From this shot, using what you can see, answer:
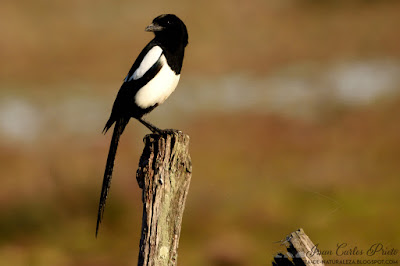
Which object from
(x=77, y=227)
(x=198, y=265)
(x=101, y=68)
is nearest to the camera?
(x=198, y=265)

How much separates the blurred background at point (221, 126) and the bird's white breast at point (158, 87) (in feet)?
12.3

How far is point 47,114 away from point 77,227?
463cm

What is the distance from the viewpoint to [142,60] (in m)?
5.25

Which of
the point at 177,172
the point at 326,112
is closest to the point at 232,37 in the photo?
the point at 326,112

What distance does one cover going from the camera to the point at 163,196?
13.2ft

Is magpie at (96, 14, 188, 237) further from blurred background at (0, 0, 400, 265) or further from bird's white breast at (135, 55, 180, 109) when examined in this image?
blurred background at (0, 0, 400, 265)

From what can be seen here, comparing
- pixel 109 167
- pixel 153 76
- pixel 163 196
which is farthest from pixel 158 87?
pixel 163 196

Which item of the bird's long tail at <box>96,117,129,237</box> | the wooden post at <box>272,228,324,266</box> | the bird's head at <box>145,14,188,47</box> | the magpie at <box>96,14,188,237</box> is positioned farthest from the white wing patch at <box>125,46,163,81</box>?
the wooden post at <box>272,228,324,266</box>

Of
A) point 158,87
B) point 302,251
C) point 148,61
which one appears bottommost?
point 302,251

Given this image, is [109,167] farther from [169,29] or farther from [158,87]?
[169,29]

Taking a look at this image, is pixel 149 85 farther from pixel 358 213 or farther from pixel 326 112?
pixel 326 112

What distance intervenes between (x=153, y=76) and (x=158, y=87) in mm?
76

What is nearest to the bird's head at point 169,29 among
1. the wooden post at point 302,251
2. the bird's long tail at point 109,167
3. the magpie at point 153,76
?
the magpie at point 153,76

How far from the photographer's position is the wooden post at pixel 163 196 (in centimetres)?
398
